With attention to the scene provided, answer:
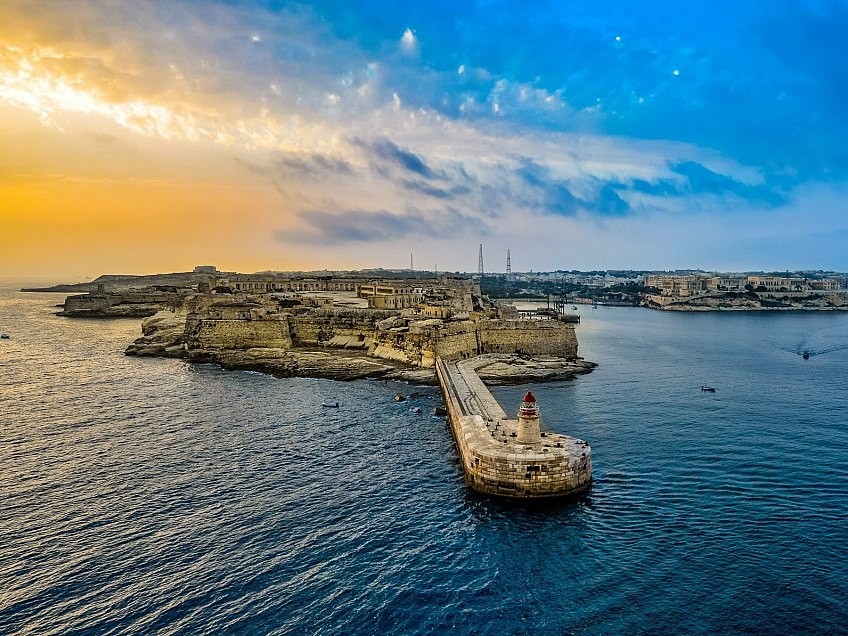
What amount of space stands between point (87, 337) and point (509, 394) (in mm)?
46379

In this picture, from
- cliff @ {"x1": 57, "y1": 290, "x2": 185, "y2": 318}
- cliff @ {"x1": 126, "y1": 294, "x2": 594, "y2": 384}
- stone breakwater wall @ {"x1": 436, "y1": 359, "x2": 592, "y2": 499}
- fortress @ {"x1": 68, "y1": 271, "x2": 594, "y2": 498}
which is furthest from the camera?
cliff @ {"x1": 57, "y1": 290, "x2": 185, "y2": 318}

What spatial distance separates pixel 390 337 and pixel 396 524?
78.3ft

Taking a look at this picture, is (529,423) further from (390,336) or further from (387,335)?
(387,335)

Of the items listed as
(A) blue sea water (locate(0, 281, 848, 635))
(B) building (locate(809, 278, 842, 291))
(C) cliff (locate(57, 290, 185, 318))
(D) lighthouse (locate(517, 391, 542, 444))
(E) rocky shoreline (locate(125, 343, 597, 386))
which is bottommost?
(A) blue sea water (locate(0, 281, 848, 635))

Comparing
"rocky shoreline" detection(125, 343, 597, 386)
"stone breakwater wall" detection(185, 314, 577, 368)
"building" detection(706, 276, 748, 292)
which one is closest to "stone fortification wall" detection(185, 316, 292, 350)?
"stone breakwater wall" detection(185, 314, 577, 368)

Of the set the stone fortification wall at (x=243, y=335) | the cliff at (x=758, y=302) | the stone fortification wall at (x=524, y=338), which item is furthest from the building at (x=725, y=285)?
the stone fortification wall at (x=243, y=335)

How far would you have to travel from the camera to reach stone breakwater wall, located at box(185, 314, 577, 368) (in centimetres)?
3534

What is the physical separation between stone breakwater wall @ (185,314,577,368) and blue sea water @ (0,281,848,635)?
843 centimetres

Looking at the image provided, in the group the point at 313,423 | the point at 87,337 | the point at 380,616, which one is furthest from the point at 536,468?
the point at 87,337

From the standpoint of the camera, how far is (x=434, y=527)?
13734mm

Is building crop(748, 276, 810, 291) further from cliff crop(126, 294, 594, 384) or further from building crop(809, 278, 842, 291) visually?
cliff crop(126, 294, 594, 384)

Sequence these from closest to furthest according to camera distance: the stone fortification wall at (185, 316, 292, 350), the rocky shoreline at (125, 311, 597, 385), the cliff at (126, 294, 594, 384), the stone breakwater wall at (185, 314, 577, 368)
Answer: the rocky shoreline at (125, 311, 597, 385) → the cliff at (126, 294, 594, 384) → the stone breakwater wall at (185, 314, 577, 368) → the stone fortification wall at (185, 316, 292, 350)

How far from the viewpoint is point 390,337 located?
123ft

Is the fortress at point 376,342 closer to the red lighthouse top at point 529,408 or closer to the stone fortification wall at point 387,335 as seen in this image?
the stone fortification wall at point 387,335
